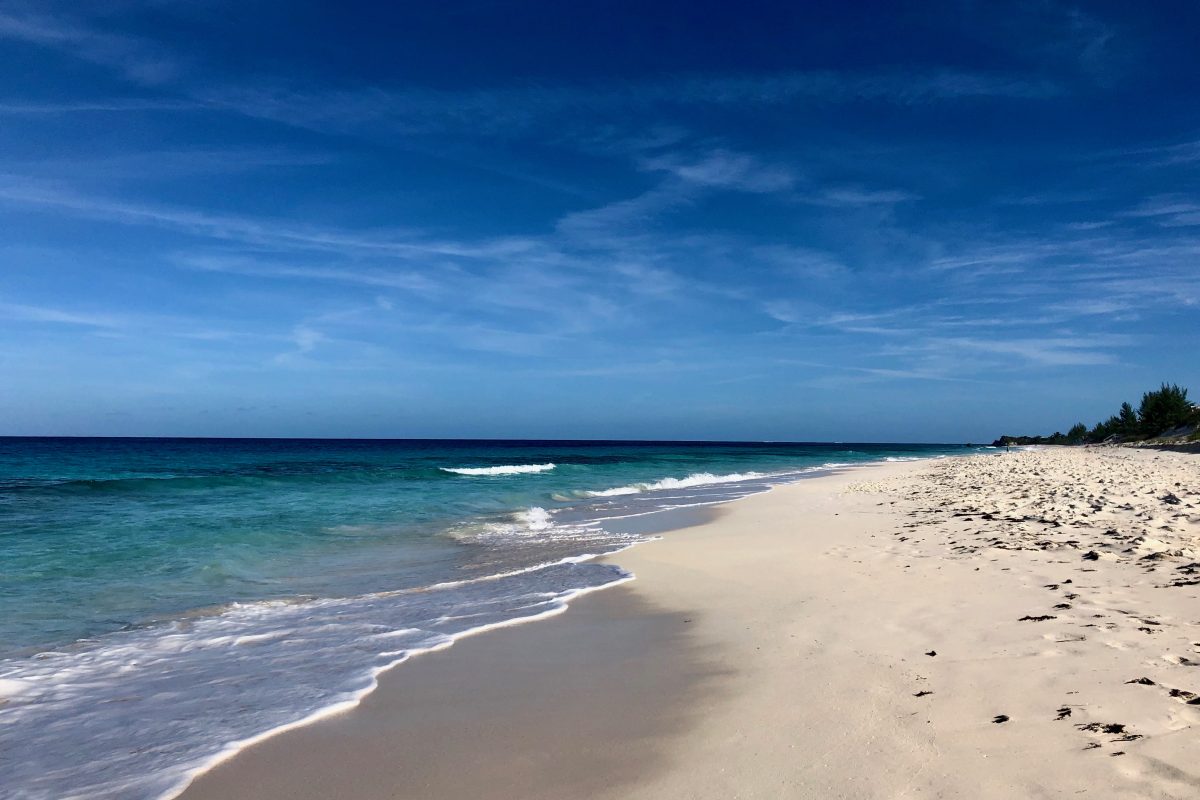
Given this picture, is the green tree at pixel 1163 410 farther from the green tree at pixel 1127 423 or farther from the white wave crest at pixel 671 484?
the white wave crest at pixel 671 484

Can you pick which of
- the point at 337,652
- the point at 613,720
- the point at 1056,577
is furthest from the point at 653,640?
the point at 1056,577

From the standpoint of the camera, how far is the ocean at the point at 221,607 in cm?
438

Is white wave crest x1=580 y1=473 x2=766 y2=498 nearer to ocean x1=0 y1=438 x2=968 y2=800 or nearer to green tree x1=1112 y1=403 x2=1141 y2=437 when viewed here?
ocean x1=0 y1=438 x2=968 y2=800

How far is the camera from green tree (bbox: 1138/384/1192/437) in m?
50.6

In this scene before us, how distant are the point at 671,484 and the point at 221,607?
76.9 ft

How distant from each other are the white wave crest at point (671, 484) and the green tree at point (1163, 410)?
125ft

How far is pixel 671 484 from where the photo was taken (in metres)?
30.2

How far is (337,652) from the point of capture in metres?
6.05

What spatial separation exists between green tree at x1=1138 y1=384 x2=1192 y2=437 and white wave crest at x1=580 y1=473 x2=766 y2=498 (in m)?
38.0

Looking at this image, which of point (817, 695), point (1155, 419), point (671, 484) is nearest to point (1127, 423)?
point (1155, 419)

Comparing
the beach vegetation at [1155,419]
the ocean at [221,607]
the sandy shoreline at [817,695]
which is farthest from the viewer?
the beach vegetation at [1155,419]

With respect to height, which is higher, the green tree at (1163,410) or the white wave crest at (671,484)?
the green tree at (1163,410)

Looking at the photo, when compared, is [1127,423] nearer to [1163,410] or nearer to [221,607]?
[1163,410]

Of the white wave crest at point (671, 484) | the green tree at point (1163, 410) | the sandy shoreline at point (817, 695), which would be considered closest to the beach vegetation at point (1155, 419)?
the green tree at point (1163, 410)
